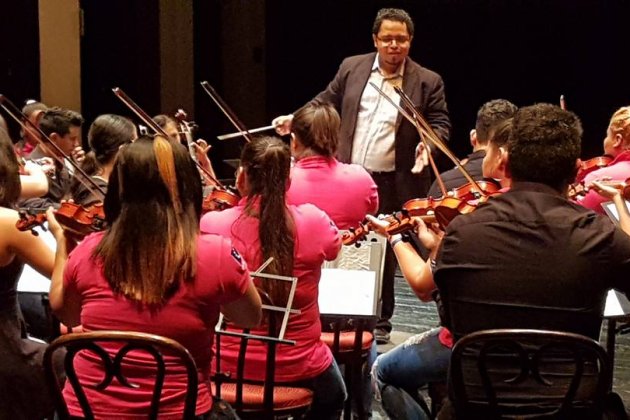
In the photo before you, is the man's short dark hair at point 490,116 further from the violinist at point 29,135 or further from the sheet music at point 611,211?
the violinist at point 29,135

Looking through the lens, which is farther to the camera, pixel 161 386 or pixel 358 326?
pixel 358 326

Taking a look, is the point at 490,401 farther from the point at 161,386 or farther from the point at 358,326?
the point at 358,326

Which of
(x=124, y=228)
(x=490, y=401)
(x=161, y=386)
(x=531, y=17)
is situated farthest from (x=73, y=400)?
(x=531, y=17)

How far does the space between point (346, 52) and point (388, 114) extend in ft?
10.6

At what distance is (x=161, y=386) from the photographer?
1830mm

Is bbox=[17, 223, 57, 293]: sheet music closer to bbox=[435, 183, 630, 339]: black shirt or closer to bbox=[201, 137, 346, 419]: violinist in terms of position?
bbox=[201, 137, 346, 419]: violinist

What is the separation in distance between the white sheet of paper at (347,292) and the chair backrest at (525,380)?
0.52 m

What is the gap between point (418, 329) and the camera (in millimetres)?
4262

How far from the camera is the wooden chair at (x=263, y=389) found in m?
2.30

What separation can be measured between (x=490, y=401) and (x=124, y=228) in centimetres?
85

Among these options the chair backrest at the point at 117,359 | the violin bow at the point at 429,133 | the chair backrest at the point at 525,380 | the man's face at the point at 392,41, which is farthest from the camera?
the man's face at the point at 392,41

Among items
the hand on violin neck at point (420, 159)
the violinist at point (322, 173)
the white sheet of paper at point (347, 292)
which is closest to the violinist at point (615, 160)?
the hand on violin neck at point (420, 159)

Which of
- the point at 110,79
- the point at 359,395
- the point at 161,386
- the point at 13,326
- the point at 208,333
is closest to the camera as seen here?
the point at 161,386

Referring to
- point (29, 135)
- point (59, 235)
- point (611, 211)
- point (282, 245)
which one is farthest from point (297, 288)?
point (29, 135)
